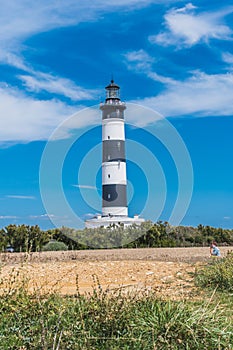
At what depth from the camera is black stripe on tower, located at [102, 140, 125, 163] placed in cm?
2872

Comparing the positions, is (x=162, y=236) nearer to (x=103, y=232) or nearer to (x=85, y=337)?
(x=103, y=232)

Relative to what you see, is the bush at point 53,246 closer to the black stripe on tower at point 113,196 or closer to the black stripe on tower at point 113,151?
the black stripe on tower at point 113,196

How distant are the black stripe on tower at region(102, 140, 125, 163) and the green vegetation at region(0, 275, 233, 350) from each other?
23.6 metres

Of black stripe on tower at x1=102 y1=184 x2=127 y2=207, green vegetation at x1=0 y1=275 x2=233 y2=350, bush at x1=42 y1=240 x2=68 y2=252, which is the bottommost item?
green vegetation at x1=0 y1=275 x2=233 y2=350

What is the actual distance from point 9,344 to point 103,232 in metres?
17.9

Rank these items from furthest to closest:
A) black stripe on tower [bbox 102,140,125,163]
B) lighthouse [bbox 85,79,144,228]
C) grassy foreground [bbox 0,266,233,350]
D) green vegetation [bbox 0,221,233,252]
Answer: black stripe on tower [bbox 102,140,125,163], lighthouse [bbox 85,79,144,228], green vegetation [bbox 0,221,233,252], grassy foreground [bbox 0,266,233,350]

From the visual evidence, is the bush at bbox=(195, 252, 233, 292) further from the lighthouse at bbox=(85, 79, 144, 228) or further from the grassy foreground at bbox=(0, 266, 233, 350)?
the lighthouse at bbox=(85, 79, 144, 228)

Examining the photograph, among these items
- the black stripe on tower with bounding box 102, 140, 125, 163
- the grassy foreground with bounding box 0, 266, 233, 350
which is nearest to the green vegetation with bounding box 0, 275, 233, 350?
the grassy foreground with bounding box 0, 266, 233, 350

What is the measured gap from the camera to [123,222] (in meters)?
27.4

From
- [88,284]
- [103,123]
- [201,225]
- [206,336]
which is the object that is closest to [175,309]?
[206,336]

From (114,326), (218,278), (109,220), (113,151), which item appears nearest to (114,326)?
(114,326)

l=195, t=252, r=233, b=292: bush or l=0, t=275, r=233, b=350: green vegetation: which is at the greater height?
l=195, t=252, r=233, b=292: bush

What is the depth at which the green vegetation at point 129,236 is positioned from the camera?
20.5 meters

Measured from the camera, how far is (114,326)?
15.0ft
